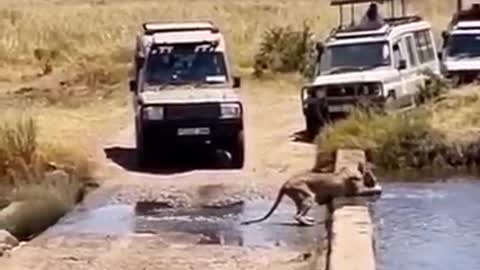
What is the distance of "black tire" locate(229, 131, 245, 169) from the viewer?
22.2 metres

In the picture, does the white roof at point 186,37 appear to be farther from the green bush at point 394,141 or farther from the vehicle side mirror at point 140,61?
the green bush at point 394,141

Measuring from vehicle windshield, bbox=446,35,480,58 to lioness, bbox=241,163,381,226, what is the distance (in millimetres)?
13258

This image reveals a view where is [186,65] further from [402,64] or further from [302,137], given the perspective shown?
[402,64]

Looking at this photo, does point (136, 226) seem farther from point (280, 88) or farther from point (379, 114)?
point (280, 88)

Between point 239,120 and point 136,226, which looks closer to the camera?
point 136,226

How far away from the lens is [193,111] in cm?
2192

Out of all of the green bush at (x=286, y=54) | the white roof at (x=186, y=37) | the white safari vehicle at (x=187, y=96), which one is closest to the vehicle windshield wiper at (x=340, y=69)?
the white safari vehicle at (x=187, y=96)

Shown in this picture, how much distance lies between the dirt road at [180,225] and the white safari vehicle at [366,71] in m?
0.88

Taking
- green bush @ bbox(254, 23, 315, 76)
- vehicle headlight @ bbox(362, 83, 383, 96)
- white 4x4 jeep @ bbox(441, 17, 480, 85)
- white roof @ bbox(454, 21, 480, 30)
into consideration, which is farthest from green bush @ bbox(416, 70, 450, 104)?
green bush @ bbox(254, 23, 315, 76)

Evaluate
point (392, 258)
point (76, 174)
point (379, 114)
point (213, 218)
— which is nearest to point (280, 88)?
point (379, 114)

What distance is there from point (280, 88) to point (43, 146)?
15.7m

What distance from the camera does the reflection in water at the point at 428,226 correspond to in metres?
14.4

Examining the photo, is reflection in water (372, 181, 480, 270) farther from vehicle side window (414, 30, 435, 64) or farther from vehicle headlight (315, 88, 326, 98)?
vehicle side window (414, 30, 435, 64)

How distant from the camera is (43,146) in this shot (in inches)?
895
